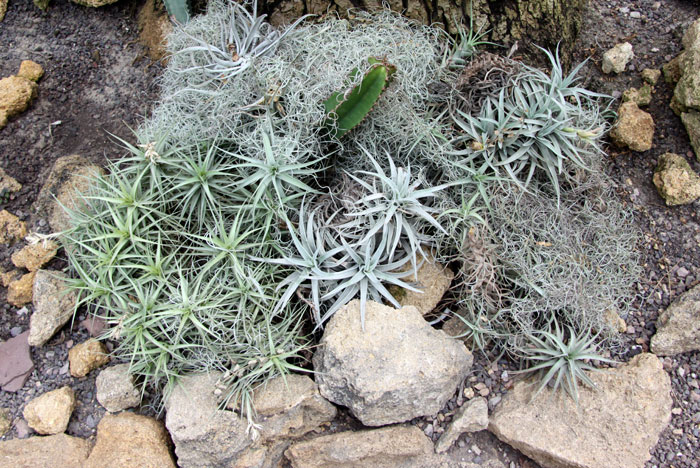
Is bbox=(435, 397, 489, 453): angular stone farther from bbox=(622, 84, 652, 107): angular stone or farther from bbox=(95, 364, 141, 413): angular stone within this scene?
bbox=(622, 84, 652, 107): angular stone

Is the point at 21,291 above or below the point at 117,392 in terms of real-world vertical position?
above

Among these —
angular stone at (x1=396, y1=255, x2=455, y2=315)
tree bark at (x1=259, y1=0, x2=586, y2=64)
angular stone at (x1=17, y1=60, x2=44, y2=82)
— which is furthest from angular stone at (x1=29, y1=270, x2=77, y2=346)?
tree bark at (x1=259, y1=0, x2=586, y2=64)

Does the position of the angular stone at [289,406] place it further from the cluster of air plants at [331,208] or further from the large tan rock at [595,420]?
the large tan rock at [595,420]

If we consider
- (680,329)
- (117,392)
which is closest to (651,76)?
(680,329)

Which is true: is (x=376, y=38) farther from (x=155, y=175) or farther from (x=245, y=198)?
(x=155, y=175)

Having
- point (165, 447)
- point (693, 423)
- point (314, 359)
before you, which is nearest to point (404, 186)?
point (314, 359)

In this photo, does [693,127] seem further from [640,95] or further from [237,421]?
[237,421]

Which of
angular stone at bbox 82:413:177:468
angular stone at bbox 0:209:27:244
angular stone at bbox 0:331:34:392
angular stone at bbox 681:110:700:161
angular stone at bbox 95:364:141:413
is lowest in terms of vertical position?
angular stone at bbox 82:413:177:468
